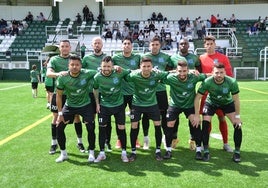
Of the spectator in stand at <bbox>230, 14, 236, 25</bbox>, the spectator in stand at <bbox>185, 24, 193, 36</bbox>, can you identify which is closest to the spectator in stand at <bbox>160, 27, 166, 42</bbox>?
the spectator in stand at <bbox>185, 24, 193, 36</bbox>

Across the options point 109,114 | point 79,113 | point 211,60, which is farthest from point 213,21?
point 79,113

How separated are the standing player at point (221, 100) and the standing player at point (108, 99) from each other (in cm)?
129

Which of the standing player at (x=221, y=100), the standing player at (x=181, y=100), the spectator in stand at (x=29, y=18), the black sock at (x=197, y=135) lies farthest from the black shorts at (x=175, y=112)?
the spectator in stand at (x=29, y=18)

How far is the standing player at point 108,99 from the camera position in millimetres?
5871

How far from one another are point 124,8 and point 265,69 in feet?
54.7

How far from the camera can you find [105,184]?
15.7 feet

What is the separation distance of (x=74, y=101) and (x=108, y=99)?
0.58 metres

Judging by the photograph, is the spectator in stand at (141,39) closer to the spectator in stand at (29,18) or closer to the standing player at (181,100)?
the spectator in stand at (29,18)

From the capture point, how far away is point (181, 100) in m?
6.08

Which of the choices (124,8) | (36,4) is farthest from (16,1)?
(124,8)

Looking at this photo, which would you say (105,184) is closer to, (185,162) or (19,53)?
(185,162)

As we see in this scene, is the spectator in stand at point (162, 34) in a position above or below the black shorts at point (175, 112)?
above

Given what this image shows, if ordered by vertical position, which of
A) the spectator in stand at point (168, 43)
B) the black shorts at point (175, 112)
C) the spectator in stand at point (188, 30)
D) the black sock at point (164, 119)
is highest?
the spectator in stand at point (188, 30)

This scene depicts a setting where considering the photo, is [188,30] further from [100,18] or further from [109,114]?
[109,114]
